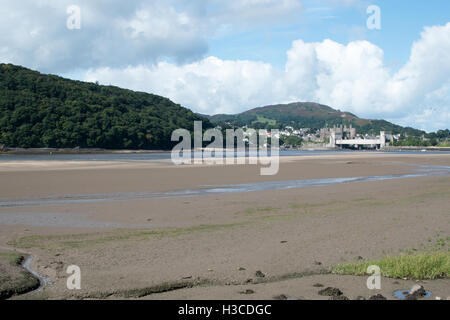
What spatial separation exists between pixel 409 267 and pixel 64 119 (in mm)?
115598

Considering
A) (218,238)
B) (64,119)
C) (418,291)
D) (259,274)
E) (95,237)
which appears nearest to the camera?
(418,291)

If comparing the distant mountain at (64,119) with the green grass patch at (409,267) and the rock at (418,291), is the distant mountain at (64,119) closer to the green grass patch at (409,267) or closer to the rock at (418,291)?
the green grass patch at (409,267)

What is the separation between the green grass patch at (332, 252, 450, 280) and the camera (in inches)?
299

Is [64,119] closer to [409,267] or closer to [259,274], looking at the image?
[259,274]

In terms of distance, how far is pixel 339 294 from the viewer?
666 cm

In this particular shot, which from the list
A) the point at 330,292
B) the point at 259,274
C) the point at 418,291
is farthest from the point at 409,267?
the point at 259,274

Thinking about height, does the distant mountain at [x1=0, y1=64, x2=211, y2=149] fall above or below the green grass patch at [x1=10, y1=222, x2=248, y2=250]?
above

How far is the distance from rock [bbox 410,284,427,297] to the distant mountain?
10479cm

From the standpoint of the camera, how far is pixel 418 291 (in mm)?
6656

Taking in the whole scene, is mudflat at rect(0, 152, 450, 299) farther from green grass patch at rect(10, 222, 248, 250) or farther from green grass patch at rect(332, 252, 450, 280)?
green grass patch at rect(332, 252, 450, 280)

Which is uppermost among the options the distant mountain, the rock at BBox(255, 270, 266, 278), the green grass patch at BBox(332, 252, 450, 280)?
the distant mountain

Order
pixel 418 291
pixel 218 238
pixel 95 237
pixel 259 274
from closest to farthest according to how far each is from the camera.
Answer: pixel 418 291
pixel 259 274
pixel 218 238
pixel 95 237

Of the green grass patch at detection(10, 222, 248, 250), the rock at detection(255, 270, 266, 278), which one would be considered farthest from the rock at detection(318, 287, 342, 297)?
the green grass patch at detection(10, 222, 248, 250)
